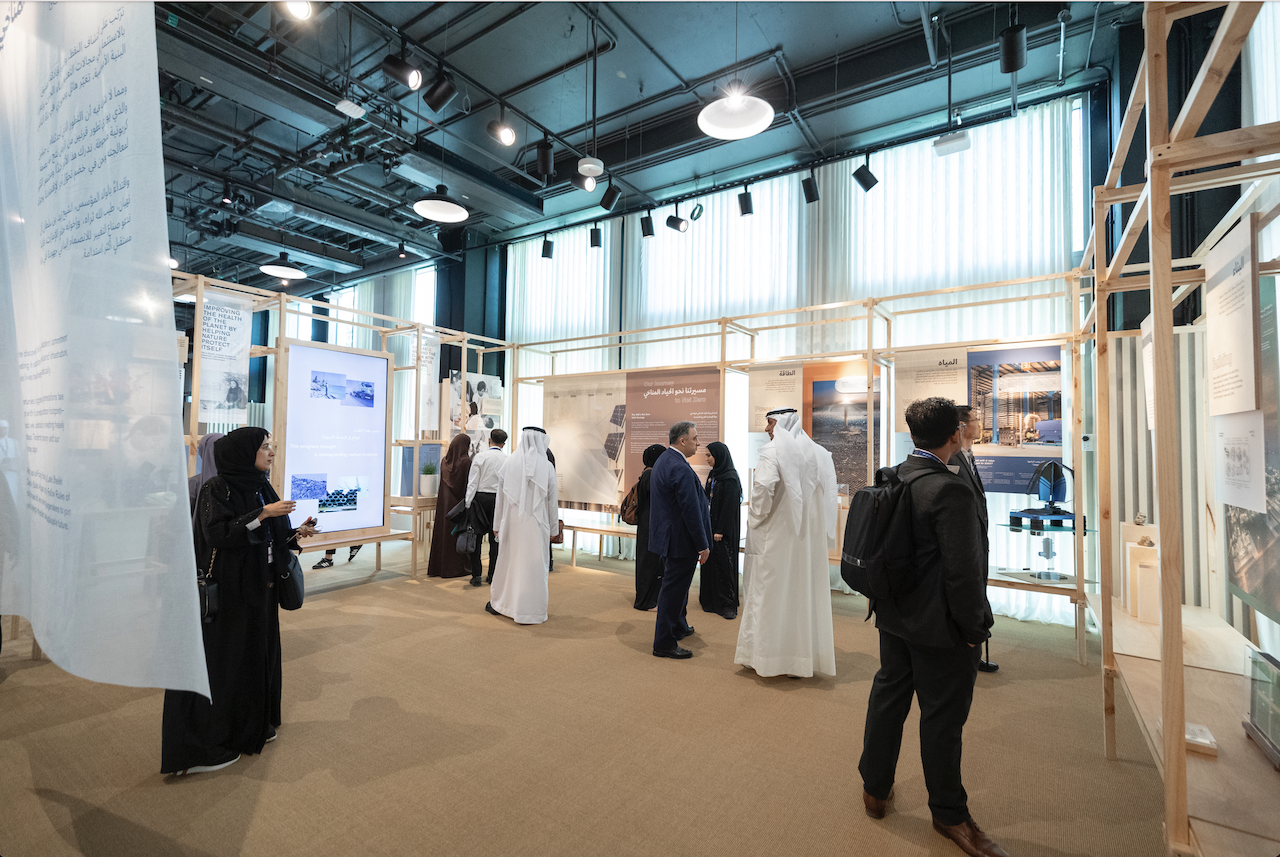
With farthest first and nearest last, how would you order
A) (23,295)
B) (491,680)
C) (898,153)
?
(898,153) → (491,680) → (23,295)

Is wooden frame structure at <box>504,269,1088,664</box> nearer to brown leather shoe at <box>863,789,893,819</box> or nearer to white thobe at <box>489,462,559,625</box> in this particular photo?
white thobe at <box>489,462,559,625</box>

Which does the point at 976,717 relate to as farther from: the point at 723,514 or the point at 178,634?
the point at 178,634

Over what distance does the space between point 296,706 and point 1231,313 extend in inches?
174

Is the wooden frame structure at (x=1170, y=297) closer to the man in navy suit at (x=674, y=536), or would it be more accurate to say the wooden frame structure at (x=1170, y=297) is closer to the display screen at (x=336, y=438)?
the man in navy suit at (x=674, y=536)

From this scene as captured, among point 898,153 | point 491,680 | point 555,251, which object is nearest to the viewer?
point 491,680

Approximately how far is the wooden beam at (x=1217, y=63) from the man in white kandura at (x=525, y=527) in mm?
4253

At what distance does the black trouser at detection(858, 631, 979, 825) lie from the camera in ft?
7.16

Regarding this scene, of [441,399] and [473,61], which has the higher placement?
[473,61]

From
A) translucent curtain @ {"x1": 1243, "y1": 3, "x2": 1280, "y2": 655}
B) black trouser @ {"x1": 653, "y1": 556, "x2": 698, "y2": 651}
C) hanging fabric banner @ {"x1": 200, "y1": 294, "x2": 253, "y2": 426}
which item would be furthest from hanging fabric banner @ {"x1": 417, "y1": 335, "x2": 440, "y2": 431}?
translucent curtain @ {"x1": 1243, "y1": 3, "x2": 1280, "y2": 655}

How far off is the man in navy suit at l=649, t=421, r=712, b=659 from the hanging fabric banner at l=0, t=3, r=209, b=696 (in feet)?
11.4

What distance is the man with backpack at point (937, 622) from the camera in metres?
2.13

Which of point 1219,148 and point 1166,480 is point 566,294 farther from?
point 1166,480

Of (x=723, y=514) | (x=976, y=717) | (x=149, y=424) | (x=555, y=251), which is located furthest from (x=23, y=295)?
(x=555, y=251)

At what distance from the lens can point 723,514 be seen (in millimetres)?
5402
